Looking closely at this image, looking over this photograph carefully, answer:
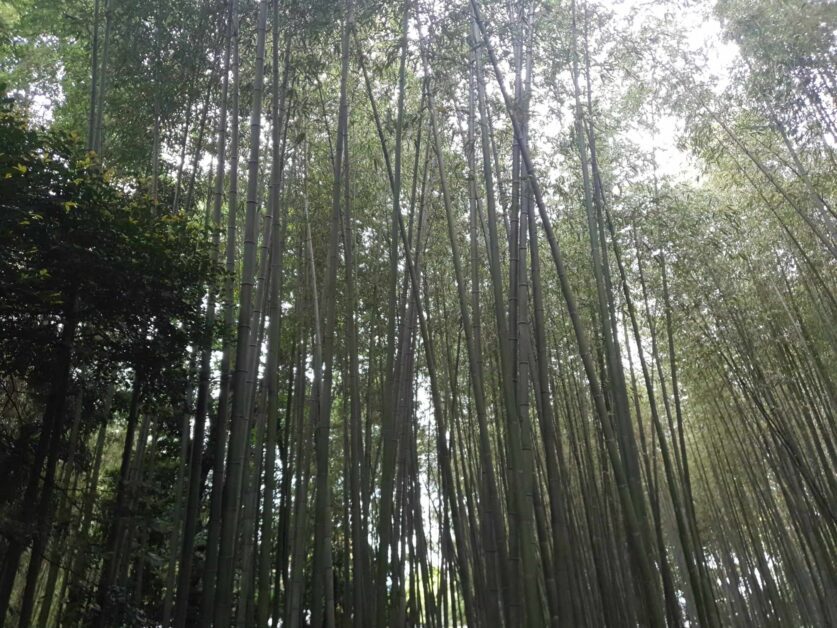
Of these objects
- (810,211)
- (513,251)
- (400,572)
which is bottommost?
(400,572)

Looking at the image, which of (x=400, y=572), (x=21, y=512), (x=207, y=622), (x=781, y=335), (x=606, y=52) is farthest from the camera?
(x=781, y=335)

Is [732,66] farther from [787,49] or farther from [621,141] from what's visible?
[621,141]

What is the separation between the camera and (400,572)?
444 centimetres

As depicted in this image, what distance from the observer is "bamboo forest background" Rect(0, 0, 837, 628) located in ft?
10.8

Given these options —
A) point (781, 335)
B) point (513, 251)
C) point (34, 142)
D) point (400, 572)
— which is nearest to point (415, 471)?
point (400, 572)

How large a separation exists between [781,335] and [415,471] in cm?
375

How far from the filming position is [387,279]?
6.02 m

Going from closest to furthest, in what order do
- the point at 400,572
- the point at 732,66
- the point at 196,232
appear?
the point at 196,232 → the point at 400,572 → the point at 732,66

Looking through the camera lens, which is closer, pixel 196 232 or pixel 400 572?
pixel 196 232

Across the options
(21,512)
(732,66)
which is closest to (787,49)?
(732,66)

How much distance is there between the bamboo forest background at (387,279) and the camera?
10.8 feet

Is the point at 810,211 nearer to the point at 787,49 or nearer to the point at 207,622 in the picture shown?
the point at 787,49

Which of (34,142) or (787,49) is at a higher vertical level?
(787,49)

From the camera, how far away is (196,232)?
12.3 feet
